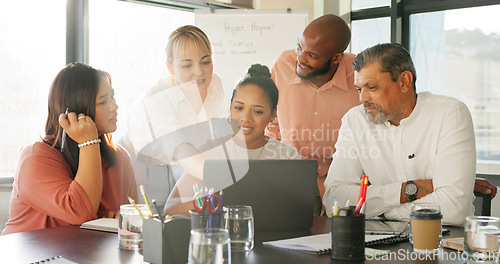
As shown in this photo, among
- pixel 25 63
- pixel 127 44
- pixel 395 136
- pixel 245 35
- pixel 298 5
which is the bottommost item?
pixel 395 136

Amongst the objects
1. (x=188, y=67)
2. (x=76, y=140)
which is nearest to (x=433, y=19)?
(x=188, y=67)

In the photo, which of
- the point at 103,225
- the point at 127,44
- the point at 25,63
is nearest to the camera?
the point at 103,225

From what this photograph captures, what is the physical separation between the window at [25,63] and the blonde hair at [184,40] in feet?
4.39

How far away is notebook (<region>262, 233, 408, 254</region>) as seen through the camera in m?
1.42

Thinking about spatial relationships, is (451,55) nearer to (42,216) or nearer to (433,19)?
(433,19)

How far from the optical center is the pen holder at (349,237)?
1.33 meters

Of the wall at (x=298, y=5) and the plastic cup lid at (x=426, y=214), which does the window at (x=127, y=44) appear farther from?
the plastic cup lid at (x=426, y=214)

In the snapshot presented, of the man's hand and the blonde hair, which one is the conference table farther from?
the blonde hair

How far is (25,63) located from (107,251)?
2792mm

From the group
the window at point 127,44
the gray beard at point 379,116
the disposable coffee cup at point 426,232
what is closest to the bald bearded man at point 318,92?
the gray beard at point 379,116

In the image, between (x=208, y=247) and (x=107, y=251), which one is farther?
(x=107, y=251)

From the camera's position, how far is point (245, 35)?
4547 millimetres

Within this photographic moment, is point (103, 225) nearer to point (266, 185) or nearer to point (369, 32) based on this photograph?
point (266, 185)

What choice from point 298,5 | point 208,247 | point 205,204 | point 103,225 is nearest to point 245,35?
point 298,5
